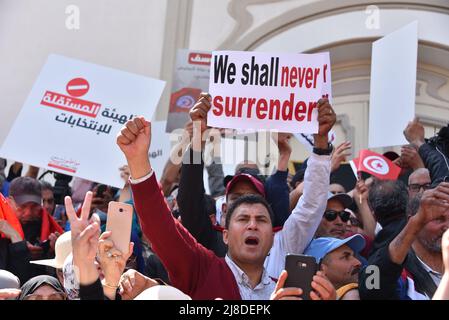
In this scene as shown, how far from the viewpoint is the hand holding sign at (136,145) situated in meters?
4.01

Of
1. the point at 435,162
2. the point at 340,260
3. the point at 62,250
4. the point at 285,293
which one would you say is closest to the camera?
the point at 285,293

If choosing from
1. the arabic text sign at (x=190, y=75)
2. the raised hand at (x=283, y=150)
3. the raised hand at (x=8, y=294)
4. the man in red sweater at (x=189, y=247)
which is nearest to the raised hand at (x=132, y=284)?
the man in red sweater at (x=189, y=247)

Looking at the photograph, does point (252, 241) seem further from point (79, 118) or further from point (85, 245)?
point (79, 118)

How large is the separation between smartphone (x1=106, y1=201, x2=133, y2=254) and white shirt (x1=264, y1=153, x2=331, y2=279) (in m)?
1.17

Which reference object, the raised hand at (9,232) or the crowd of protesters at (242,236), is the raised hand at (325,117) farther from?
the raised hand at (9,232)

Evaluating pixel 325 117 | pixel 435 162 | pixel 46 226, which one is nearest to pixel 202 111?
pixel 325 117

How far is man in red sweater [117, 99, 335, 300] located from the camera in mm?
3967

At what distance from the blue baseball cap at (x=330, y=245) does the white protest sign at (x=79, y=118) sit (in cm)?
215

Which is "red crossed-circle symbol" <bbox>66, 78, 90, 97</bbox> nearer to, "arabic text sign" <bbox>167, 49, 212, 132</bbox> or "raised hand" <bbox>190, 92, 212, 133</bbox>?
"arabic text sign" <bbox>167, 49, 212, 132</bbox>

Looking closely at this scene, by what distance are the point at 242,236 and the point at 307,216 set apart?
580 mm

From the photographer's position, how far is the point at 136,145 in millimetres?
4027

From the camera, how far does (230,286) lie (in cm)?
396

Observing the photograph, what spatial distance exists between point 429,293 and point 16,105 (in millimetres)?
6635

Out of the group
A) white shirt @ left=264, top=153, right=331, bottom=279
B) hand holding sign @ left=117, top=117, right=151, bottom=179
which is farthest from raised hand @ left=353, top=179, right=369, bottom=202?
hand holding sign @ left=117, top=117, right=151, bottom=179
